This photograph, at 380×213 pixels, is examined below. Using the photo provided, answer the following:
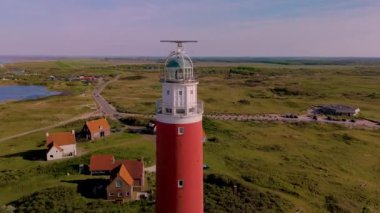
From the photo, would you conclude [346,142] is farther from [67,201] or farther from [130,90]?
[130,90]

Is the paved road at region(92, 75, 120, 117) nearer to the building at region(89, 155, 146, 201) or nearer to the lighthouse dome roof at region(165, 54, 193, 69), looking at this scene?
the building at region(89, 155, 146, 201)

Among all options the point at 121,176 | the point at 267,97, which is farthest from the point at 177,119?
the point at 267,97

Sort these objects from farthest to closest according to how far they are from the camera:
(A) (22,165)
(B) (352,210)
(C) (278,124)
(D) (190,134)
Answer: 1. (C) (278,124)
2. (A) (22,165)
3. (B) (352,210)
4. (D) (190,134)

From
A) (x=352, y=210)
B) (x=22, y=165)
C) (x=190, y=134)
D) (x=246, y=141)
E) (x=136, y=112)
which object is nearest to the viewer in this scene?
(x=190, y=134)

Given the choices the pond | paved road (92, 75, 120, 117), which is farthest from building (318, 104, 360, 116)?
the pond

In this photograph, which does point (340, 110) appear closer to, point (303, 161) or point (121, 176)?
point (303, 161)

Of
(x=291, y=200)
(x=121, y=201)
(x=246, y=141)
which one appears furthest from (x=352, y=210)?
(x=246, y=141)
